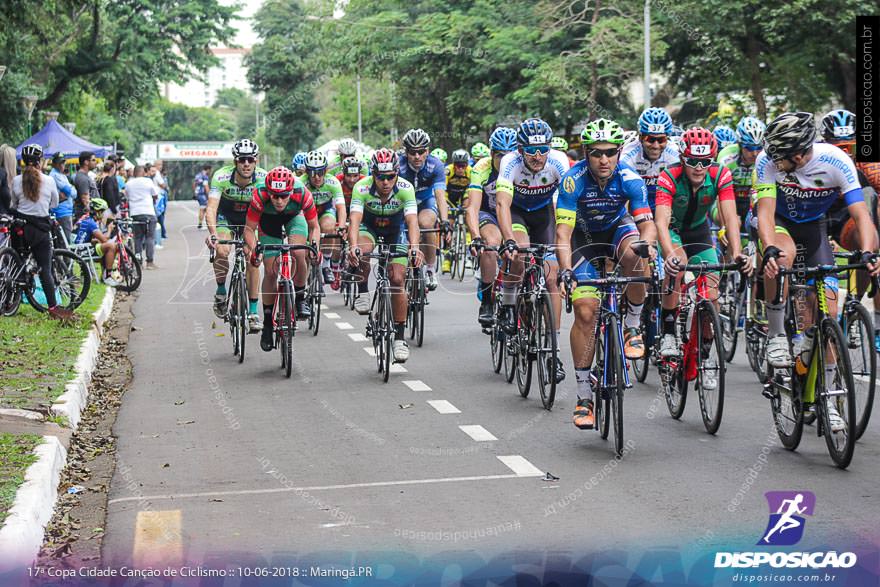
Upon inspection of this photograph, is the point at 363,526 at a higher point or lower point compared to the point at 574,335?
lower

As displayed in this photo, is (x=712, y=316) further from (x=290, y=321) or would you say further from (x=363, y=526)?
(x=290, y=321)

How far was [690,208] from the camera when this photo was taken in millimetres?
10531

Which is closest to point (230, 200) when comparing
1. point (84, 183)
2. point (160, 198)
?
point (84, 183)

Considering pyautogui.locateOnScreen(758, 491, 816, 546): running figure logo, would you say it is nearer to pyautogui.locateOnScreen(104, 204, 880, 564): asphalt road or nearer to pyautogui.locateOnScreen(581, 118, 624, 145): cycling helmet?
pyautogui.locateOnScreen(104, 204, 880, 564): asphalt road

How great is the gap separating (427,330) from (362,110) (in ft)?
197

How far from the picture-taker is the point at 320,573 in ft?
19.0

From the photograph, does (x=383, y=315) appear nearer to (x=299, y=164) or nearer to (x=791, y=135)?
(x=791, y=135)

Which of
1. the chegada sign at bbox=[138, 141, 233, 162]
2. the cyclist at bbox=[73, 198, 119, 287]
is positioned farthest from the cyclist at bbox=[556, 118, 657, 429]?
the chegada sign at bbox=[138, 141, 233, 162]

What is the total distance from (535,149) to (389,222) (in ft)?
8.61

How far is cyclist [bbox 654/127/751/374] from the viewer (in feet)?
32.0

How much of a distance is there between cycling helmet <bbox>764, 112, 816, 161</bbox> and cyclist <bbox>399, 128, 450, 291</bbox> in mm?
7020

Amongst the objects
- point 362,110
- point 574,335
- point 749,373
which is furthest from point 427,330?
point 362,110

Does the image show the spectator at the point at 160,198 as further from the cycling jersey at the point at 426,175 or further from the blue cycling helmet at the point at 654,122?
the blue cycling helmet at the point at 654,122

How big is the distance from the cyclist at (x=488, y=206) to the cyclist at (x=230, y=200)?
7.41 ft
